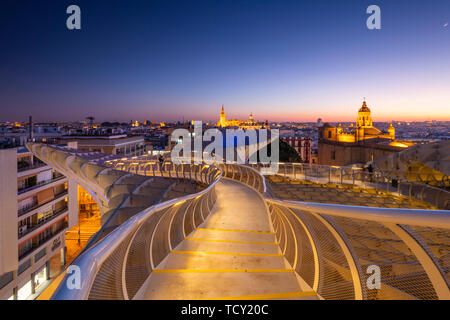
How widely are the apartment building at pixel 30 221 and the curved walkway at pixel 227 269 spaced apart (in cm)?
1721

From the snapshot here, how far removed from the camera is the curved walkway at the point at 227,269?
11.8 feet

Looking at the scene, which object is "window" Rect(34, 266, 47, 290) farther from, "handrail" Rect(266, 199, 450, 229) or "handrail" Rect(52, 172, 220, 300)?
"handrail" Rect(266, 199, 450, 229)

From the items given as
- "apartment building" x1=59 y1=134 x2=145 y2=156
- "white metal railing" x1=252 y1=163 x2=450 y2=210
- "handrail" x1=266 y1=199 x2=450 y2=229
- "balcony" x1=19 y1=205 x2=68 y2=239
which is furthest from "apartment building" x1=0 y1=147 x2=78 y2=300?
"handrail" x1=266 y1=199 x2=450 y2=229

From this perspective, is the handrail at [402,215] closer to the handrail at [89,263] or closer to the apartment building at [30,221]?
the handrail at [89,263]

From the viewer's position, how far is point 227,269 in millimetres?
4242

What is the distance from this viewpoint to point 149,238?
3604 mm

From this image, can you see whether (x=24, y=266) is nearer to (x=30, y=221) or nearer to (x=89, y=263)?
(x=30, y=221)

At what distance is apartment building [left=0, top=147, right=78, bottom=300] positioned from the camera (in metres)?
17.5

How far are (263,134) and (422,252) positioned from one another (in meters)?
29.9

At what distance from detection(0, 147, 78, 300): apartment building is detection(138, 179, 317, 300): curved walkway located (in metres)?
17.2

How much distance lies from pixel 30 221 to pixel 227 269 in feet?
74.1

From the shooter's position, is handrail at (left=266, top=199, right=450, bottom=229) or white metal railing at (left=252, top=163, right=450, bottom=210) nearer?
handrail at (left=266, top=199, right=450, bottom=229)

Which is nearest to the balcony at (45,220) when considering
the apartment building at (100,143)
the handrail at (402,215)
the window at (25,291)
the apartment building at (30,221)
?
the apartment building at (30,221)
